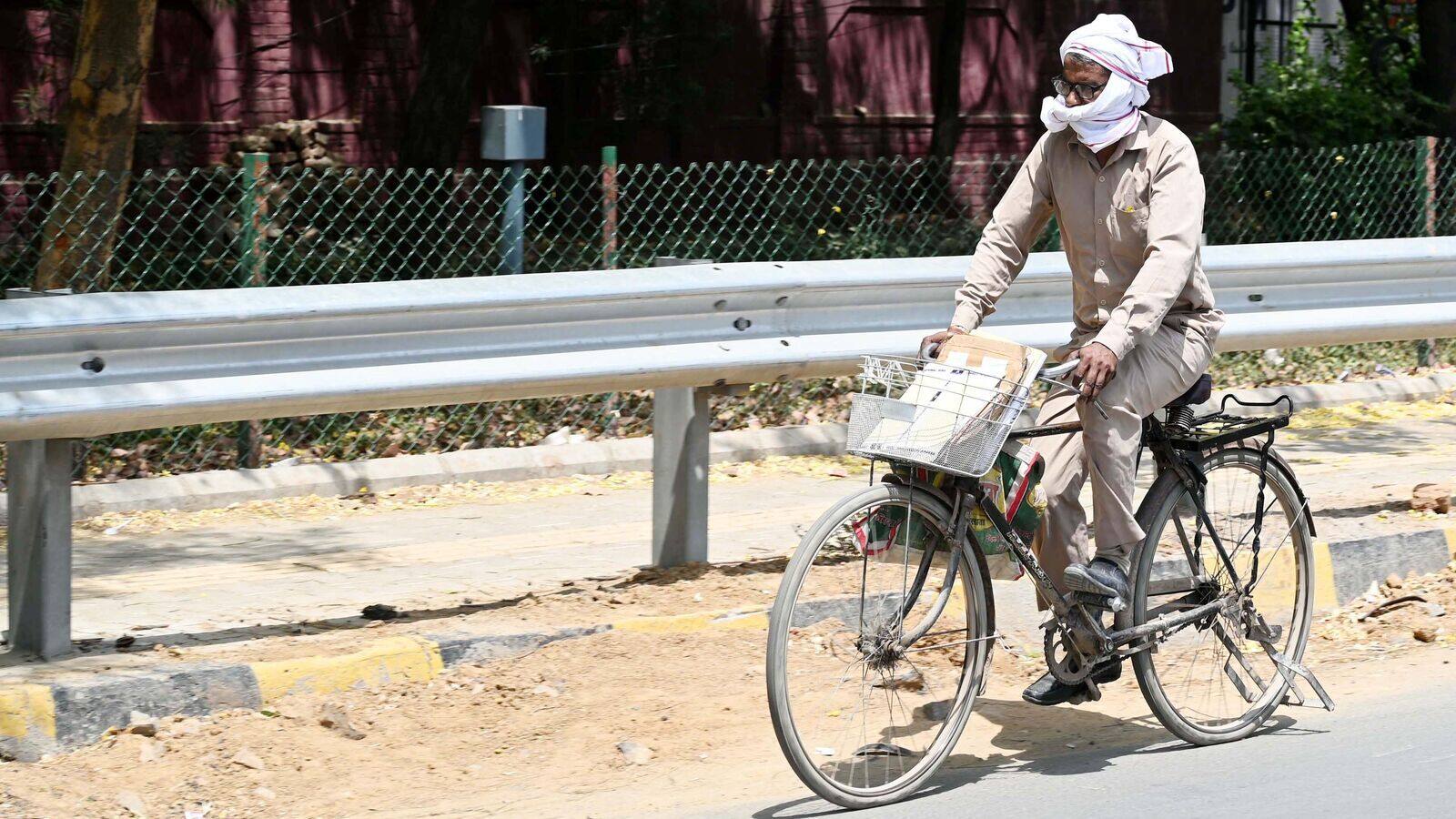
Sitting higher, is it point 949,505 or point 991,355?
point 991,355

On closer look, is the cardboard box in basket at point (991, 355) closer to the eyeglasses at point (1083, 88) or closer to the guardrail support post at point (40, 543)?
the eyeglasses at point (1083, 88)

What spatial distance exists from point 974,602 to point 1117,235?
1.08m

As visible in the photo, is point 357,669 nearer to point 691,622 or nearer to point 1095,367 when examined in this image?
point 691,622

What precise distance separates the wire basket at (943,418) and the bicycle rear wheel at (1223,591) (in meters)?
0.87

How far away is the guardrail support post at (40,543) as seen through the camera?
5.25 metres

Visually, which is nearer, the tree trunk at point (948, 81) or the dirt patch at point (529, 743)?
the dirt patch at point (529, 743)

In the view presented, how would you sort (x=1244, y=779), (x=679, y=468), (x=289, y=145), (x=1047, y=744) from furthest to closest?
(x=289, y=145) < (x=679, y=468) < (x=1047, y=744) < (x=1244, y=779)

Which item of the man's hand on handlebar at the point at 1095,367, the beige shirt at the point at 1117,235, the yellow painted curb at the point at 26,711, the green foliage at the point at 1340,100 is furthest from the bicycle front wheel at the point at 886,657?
the green foliage at the point at 1340,100

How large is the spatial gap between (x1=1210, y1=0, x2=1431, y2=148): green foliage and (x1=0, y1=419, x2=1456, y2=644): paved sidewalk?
8.64 m

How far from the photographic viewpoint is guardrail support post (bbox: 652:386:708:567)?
20.9ft

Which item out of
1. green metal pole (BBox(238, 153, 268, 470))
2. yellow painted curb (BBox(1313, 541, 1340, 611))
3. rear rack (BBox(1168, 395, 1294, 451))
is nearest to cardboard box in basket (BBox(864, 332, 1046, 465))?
rear rack (BBox(1168, 395, 1294, 451))

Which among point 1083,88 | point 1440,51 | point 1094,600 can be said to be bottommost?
point 1094,600

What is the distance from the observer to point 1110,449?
491 cm

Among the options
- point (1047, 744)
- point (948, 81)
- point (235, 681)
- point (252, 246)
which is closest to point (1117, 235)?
point (1047, 744)
